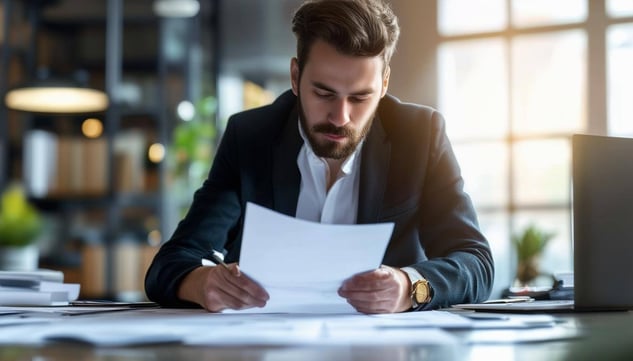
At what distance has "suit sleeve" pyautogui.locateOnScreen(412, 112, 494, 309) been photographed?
1504 mm

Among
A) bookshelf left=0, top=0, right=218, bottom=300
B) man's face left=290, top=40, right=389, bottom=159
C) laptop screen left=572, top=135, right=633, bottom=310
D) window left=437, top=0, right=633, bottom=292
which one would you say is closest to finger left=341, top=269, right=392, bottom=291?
laptop screen left=572, top=135, right=633, bottom=310

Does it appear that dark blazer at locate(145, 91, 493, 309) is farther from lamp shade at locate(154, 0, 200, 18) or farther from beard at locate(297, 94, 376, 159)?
lamp shade at locate(154, 0, 200, 18)

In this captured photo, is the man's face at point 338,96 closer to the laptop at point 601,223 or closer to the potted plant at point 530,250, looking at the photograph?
the laptop at point 601,223

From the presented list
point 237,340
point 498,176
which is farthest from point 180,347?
point 498,176

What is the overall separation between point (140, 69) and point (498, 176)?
3364mm

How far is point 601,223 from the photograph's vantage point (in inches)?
51.7

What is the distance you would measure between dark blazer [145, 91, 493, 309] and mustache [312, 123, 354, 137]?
0.12 meters

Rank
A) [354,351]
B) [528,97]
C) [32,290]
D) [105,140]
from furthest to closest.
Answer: [105,140] → [528,97] → [32,290] → [354,351]

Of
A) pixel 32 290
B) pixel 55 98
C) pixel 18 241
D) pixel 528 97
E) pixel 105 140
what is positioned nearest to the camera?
pixel 32 290

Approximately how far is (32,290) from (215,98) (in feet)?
19.8

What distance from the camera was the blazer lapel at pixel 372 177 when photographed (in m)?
1.82

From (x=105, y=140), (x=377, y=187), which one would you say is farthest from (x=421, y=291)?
(x=105, y=140)

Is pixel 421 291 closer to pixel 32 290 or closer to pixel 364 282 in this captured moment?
pixel 364 282

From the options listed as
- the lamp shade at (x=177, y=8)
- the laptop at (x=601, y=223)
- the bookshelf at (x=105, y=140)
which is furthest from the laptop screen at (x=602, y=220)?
the lamp shade at (x=177, y=8)
